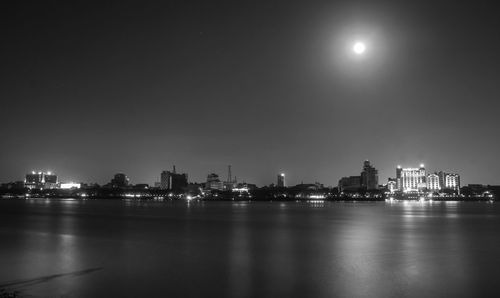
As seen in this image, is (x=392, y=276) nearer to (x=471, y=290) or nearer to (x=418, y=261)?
(x=471, y=290)

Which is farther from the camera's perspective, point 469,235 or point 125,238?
point 469,235

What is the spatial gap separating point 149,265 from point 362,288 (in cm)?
1199

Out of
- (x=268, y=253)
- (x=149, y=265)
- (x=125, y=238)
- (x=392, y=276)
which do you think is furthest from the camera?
(x=125, y=238)

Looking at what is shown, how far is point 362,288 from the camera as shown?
2098 cm

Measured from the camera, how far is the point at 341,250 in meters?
34.2

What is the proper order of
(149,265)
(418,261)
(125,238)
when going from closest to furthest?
1. (149,265)
2. (418,261)
3. (125,238)

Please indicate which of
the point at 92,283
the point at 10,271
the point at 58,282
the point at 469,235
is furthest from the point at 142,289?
the point at 469,235

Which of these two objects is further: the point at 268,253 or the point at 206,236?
the point at 206,236

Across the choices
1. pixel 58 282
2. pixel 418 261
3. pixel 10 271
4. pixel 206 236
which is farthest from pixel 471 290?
pixel 206 236

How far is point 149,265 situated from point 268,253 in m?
8.81

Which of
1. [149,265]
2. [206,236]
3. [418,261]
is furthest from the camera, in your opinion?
[206,236]

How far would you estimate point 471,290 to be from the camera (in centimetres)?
2048

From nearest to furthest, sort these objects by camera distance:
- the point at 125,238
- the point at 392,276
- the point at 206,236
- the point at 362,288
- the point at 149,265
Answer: the point at 362,288 < the point at 392,276 < the point at 149,265 < the point at 125,238 < the point at 206,236

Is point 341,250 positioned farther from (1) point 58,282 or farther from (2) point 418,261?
(1) point 58,282
